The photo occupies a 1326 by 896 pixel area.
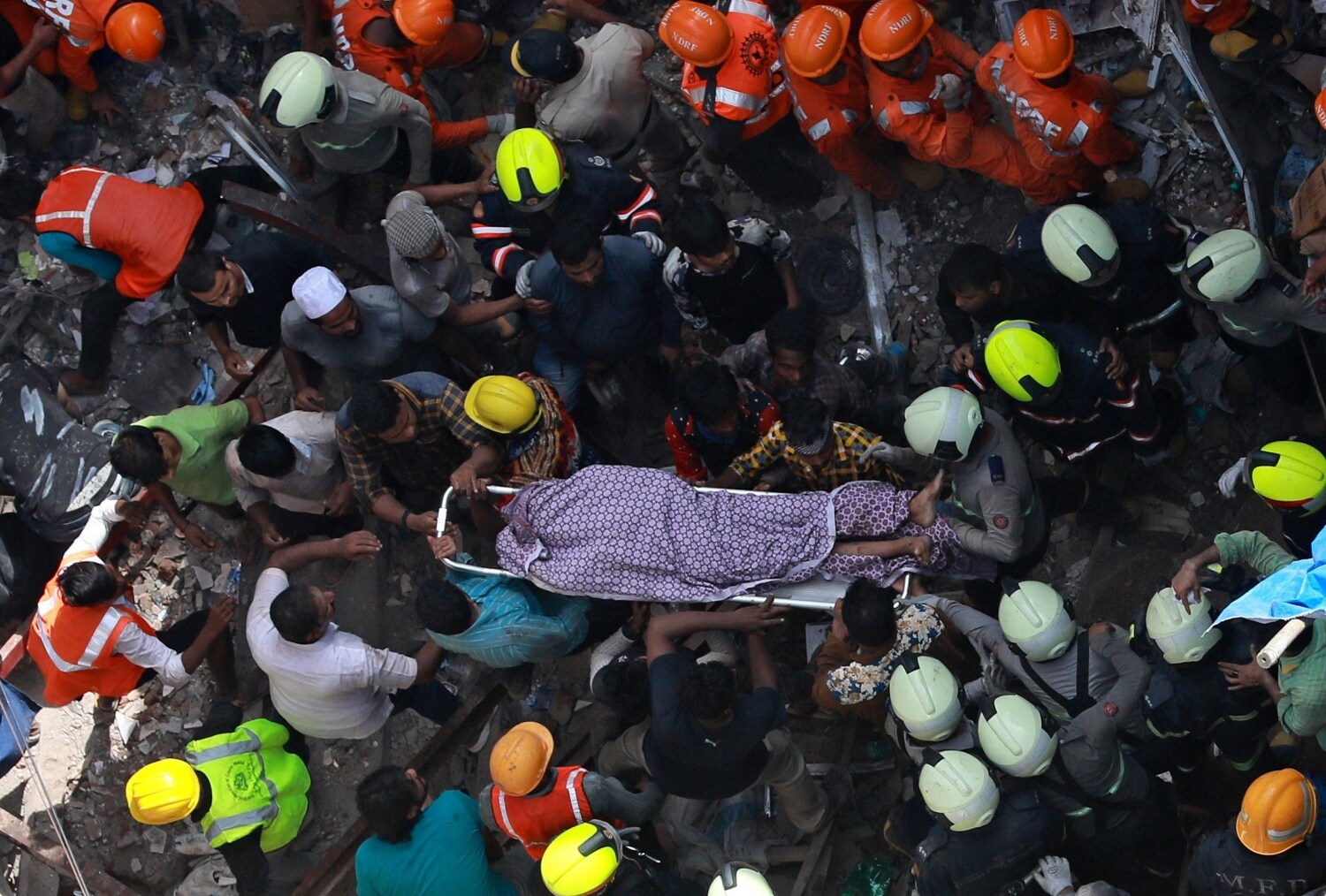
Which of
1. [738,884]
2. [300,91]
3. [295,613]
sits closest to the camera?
[738,884]

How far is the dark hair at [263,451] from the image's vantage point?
5.39m

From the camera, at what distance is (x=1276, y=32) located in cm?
528

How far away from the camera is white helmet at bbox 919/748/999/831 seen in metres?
4.30

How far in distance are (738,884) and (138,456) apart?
326cm

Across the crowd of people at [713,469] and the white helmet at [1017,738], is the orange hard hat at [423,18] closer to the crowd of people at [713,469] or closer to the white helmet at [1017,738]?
the crowd of people at [713,469]

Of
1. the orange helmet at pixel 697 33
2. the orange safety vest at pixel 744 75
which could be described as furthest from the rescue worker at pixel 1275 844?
the orange helmet at pixel 697 33

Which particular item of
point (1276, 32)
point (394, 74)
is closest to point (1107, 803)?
point (1276, 32)

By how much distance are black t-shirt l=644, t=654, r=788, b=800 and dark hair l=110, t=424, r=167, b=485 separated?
252 cm

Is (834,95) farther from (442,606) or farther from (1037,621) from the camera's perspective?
(442,606)

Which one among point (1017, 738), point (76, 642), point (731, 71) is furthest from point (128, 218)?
point (1017, 738)

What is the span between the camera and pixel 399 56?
6.80m

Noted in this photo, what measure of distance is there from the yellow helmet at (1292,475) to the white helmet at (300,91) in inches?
178

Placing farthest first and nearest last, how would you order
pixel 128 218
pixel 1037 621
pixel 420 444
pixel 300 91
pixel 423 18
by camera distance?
pixel 423 18 < pixel 128 218 < pixel 300 91 < pixel 420 444 < pixel 1037 621

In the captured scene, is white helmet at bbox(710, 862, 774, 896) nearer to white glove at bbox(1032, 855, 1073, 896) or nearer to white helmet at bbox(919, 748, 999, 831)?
white helmet at bbox(919, 748, 999, 831)
